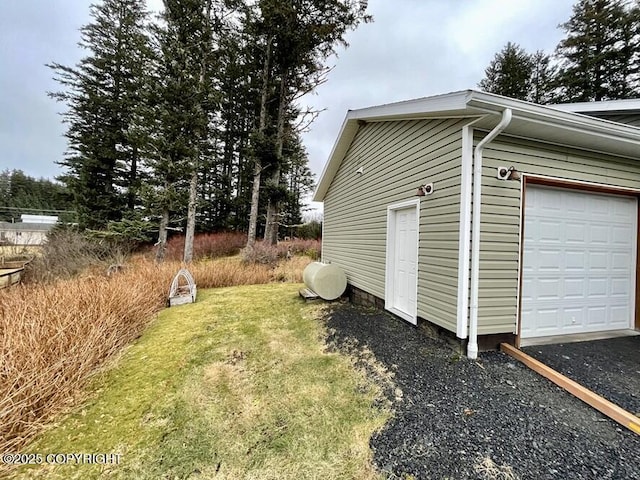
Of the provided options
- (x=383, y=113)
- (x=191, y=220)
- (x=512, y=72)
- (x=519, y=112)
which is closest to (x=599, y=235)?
(x=519, y=112)

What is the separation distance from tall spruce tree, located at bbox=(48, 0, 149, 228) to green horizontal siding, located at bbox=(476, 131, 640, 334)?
1549 cm

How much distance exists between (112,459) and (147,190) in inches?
412

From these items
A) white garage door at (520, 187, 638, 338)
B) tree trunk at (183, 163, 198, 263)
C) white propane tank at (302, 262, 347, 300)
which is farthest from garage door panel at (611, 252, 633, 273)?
tree trunk at (183, 163, 198, 263)

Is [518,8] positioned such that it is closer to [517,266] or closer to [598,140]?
[598,140]

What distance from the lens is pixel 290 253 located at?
12484 millimetres

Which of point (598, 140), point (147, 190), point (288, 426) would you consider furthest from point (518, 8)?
point (147, 190)

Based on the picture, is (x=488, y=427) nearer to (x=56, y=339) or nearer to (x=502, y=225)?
(x=502, y=225)

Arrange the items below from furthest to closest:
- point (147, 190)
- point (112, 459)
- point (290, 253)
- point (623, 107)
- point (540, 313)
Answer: point (290, 253), point (147, 190), point (623, 107), point (540, 313), point (112, 459)

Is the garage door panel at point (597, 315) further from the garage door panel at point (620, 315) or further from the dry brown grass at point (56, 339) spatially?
the dry brown grass at point (56, 339)

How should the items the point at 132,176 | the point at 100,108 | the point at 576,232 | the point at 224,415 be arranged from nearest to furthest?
1. the point at 224,415
2. the point at 576,232
3. the point at 100,108
4. the point at 132,176

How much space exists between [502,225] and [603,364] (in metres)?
1.87

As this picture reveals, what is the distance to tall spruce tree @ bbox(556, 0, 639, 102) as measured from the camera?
11320 millimetres

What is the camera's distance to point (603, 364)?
308 centimetres

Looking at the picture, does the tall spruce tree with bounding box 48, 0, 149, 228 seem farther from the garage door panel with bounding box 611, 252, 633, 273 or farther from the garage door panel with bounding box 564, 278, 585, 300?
the garage door panel with bounding box 611, 252, 633, 273
